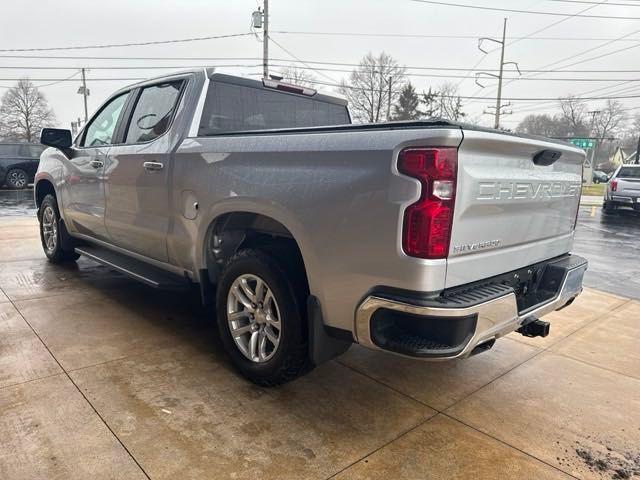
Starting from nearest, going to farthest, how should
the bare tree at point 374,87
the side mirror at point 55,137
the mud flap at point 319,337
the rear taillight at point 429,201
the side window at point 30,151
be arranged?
the rear taillight at point 429,201 → the mud flap at point 319,337 → the side mirror at point 55,137 → the side window at point 30,151 → the bare tree at point 374,87

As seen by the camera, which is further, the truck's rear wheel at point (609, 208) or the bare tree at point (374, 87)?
the bare tree at point (374, 87)

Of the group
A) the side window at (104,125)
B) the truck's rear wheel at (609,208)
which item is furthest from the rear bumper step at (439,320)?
the truck's rear wheel at (609,208)

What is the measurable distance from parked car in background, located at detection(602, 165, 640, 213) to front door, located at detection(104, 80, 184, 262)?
53.3ft

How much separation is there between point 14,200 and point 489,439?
1554 cm

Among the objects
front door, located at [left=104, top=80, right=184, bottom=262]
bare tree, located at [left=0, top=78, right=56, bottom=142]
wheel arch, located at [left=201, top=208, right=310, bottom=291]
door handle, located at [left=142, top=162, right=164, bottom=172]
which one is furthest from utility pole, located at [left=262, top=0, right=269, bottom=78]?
bare tree, located at [left=0, top=78, right=56, bottom=142]

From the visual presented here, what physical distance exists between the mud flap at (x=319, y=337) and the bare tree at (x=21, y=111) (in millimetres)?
55776

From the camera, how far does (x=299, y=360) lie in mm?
2791

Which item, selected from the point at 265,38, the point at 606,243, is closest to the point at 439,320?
the point at 606,243

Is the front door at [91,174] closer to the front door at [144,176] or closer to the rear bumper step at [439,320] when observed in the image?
the front door at [144,176]

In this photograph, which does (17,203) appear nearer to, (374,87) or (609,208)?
(609,208)

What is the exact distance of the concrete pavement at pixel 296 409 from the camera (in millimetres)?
2312

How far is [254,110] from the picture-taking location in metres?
3.83

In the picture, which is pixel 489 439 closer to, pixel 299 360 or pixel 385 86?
pixel 299 360

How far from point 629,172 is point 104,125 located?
17.0 metres
